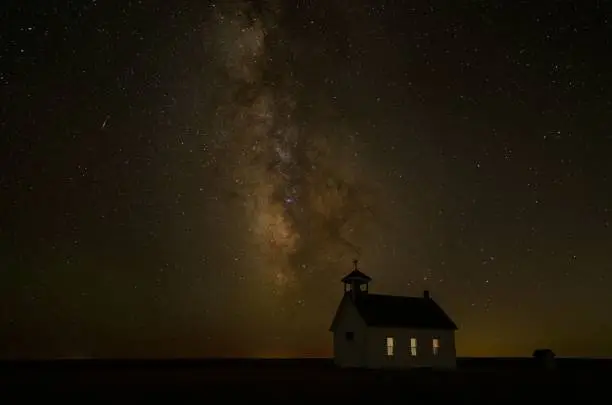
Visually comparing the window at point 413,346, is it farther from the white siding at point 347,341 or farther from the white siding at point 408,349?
the white siding at point 347,341

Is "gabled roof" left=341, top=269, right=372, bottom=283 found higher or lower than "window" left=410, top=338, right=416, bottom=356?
higher

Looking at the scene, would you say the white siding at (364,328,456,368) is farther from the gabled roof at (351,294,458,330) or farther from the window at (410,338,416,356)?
the gabled roof at (351,294,458,330)

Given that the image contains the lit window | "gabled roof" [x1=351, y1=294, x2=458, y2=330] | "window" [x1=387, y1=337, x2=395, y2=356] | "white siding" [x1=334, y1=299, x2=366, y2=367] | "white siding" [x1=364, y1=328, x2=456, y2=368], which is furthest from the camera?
the lit window

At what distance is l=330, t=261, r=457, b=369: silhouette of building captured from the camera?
146 ft

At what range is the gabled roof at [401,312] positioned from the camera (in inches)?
1781

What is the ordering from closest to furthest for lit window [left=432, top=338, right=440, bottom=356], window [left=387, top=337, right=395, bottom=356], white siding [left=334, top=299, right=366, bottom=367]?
window [left=387, top=337, right=395, bottom=356] < white siding [left=334, top=299, right=366, bottom=367] < lit window [left=432, top=338, right=440, bottom=356]

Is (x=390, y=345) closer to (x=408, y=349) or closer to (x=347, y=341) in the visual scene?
(x=408, y=349)

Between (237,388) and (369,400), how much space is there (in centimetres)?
598

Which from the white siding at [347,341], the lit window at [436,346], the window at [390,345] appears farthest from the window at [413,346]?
the white siding at [347,341]

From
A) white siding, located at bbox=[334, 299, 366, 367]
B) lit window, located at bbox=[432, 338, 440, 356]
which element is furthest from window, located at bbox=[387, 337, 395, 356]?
lit window, located at bbox=[432, 338, 440, 356]

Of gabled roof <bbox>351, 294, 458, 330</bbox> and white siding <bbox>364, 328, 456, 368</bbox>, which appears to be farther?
gabled roof <bbox>351, 294, 458, 330</bbox>

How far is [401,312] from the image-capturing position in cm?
4731

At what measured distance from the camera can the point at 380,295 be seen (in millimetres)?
48594

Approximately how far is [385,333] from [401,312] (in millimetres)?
3115
